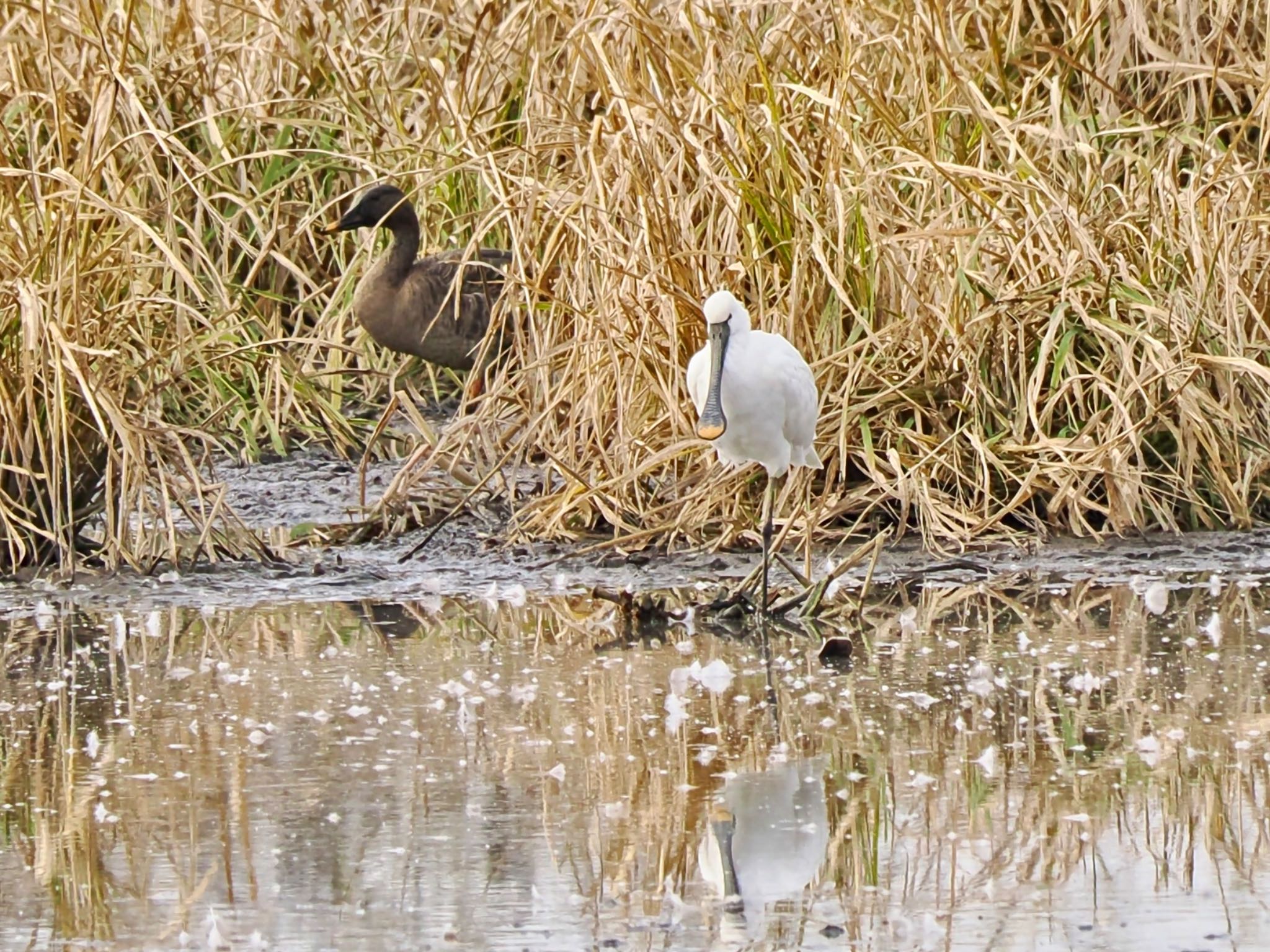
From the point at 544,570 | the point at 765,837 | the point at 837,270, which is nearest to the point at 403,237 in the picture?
the point at 837,270

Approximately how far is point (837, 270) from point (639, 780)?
10.7ft

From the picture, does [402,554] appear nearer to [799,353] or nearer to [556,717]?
[799,353]

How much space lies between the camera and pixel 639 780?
185 inches

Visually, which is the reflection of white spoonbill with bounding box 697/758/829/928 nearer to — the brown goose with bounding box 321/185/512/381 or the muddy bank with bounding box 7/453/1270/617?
the muddy bank with bounding box 7/453/1270/617

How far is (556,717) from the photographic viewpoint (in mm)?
5316

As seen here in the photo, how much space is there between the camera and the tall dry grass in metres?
7.22

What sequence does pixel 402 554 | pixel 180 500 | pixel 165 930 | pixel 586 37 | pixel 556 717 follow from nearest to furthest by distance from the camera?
pixel 165 930 → pixel 556 717 → pixel 180 500 → pixel 402 554 → pixel 586 37

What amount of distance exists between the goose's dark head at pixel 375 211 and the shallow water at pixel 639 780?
300 cm

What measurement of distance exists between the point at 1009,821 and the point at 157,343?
16.4 feet

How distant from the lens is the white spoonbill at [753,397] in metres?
6.70

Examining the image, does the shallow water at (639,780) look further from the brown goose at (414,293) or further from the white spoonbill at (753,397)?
the brown goose at (414,293)

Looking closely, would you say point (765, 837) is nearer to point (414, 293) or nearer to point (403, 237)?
point (414, 293)

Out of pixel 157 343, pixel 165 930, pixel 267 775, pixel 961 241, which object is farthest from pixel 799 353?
pixel 165 930

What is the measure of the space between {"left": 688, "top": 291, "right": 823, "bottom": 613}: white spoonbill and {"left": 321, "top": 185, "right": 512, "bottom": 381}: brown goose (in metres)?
2.31
